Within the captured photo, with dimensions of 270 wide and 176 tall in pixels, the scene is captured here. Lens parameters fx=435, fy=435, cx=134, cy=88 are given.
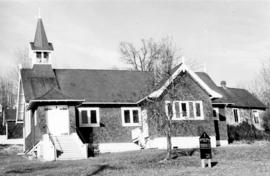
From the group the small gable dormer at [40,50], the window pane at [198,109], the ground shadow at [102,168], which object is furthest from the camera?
the small gable dormer at [40,50]

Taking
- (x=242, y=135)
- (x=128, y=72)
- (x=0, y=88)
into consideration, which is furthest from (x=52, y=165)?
(x=0, y=88)

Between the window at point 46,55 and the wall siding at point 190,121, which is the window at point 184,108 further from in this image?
the window at point 46,55

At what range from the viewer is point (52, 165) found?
23922mm

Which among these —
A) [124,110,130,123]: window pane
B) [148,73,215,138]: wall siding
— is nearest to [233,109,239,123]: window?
[148,73,215,138]: wall siding

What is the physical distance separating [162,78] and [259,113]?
2485 centimetres

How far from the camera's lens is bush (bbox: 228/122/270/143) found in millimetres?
41375

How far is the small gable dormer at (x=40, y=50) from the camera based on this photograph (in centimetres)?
3762

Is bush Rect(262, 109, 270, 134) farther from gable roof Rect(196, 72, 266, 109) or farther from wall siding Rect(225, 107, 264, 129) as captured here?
gable roof Rect(196, 72, 266, 109)

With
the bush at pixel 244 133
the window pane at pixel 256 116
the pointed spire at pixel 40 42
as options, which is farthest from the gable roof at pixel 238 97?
the pointed spire at pixel 40 42

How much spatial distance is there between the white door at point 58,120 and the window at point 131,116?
582cm

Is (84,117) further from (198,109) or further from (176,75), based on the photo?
(198,109)

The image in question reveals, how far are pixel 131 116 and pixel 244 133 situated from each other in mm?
13085

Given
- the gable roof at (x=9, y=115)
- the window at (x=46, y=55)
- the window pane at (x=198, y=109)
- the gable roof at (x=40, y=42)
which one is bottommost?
the window pane at (x=198, y=109)

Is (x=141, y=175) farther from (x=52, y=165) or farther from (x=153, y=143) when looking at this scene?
(x=153, y=143)
